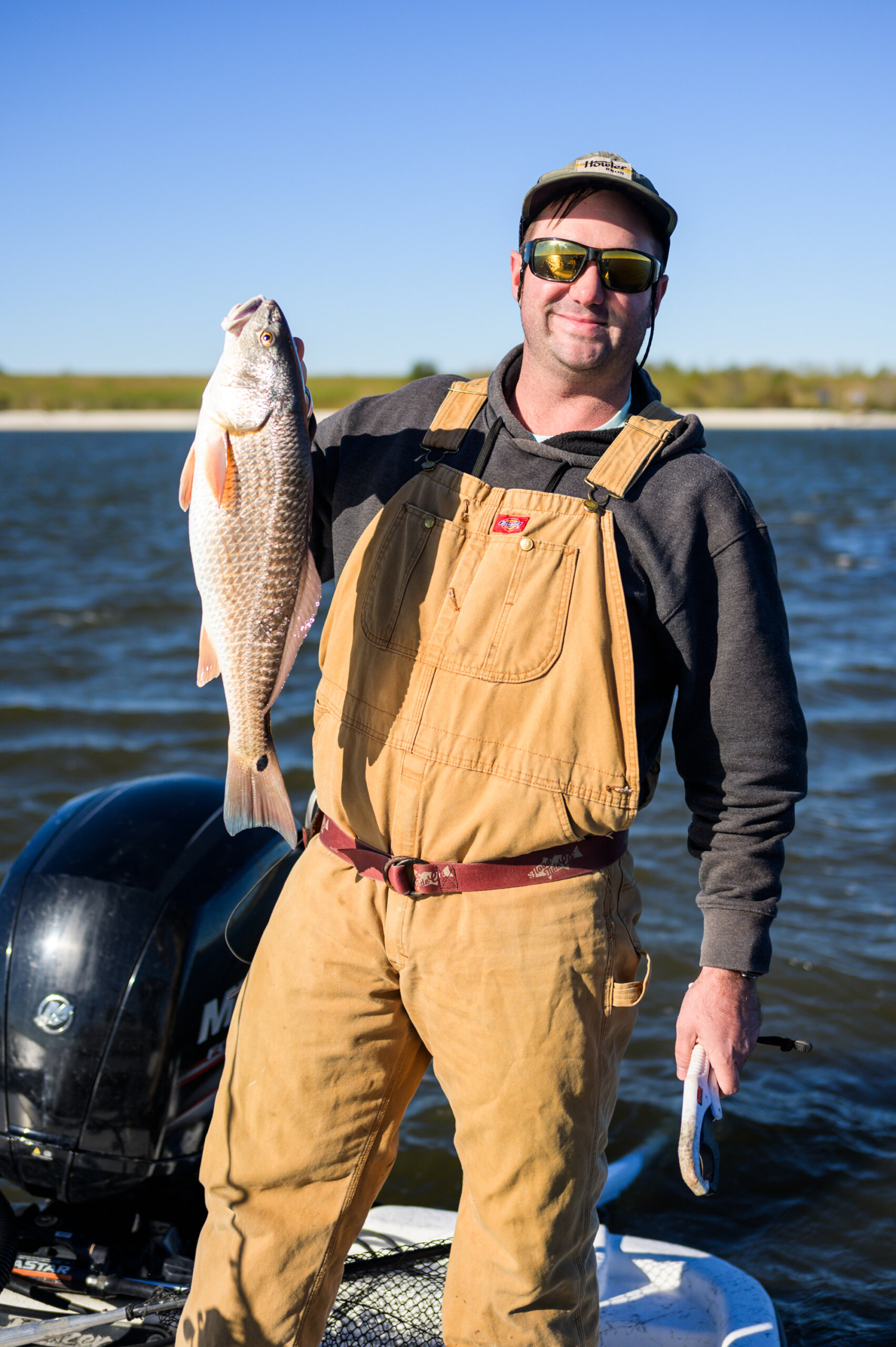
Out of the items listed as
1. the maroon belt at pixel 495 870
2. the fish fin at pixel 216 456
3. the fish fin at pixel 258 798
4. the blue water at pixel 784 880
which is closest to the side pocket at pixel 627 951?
the maroon belt at pixel 495 870

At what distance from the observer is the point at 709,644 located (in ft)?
8.64

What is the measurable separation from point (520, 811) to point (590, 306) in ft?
3.98

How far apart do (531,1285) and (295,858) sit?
5.25 ft

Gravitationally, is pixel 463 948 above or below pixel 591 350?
below

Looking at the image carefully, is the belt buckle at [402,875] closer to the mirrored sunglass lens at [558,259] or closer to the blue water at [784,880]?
the mirrored sunglass lens at [558,259]

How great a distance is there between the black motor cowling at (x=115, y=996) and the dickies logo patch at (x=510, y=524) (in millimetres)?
1476

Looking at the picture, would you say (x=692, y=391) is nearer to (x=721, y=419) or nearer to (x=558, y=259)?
(x=721, y=419)

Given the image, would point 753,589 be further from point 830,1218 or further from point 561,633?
point 830,1218

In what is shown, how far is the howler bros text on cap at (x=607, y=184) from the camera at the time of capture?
2.69m

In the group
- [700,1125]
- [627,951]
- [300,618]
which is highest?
[300,618]

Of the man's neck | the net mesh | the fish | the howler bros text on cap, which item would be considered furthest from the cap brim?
the net mesh

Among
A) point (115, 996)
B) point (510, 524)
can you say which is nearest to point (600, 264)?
point (510, 524)

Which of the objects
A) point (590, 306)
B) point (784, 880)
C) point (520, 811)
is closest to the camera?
point (520, 811)

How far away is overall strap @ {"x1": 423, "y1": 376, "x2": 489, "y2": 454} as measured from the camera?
Result: 9.14ft
